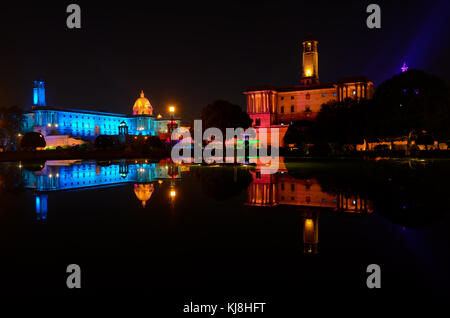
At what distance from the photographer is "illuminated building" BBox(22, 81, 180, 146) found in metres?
86.9

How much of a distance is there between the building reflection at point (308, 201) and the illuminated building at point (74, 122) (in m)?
63.1

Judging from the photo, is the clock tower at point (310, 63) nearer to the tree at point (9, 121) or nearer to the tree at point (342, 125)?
the tree at point (342, 125)

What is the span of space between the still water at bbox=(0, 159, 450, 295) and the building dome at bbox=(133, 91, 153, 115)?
378ft

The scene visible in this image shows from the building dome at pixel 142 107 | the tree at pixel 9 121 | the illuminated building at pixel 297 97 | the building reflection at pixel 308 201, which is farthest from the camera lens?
the building dome at pixel 142 107

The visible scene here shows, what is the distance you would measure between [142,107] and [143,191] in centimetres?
11579

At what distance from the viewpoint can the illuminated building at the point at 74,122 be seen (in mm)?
86875

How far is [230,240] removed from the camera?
720 centimetres

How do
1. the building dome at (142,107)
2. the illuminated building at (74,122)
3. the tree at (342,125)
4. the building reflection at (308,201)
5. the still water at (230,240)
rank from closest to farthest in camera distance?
the still water at (230,240)
the building reflection at (308,201)
the tree at (342,125)
the illuminated building at (74,122)
the building dome at (142,107)

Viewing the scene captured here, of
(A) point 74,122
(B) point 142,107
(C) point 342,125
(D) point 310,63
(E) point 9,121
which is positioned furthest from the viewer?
(B) point 142,107

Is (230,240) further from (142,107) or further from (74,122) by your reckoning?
(142,107)

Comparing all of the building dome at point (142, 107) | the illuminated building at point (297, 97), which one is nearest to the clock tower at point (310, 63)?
the illuminated building at point (297, 97)

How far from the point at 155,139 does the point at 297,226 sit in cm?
5525

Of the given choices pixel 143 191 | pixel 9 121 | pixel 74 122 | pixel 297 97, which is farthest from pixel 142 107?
pixel 143 191

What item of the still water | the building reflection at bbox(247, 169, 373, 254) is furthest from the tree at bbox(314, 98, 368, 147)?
the still water
